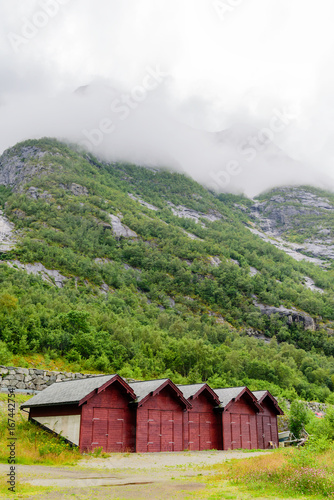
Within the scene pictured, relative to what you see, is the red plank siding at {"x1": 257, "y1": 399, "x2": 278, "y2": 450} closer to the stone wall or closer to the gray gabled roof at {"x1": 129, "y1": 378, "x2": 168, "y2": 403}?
the gray gabled roof at {"x1": 129, "y1": 378, "x2": 168, "y2": 403}

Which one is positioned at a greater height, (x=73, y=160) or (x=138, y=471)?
(x=73, y=160)

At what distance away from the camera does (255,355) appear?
6147cm

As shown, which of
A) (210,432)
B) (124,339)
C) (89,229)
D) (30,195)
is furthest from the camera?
(30,195)

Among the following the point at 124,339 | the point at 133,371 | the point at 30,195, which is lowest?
the point at 133,371

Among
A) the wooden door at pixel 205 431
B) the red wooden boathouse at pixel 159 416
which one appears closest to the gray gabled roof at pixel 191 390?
the red wooden boathouse at pixel 159 416

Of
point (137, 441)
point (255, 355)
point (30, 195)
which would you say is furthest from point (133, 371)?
point (30, 195)

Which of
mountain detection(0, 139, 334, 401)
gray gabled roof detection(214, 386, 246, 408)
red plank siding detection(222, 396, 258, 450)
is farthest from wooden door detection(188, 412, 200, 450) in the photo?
mountain detection(0, 139, 334, 401)

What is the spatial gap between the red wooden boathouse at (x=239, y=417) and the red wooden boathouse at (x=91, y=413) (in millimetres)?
8811

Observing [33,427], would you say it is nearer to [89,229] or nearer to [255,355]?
[255,355]

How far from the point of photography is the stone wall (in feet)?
98.9

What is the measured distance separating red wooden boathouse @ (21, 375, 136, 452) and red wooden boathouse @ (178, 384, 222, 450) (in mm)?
5383

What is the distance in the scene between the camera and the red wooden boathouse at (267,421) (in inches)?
1350

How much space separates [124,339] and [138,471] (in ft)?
88.7

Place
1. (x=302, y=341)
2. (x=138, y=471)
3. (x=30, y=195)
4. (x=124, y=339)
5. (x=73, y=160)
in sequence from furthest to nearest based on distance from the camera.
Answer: (x=73, y=160) → (x=30, y=195) → (x=302, y=341) → (x=124, y=339) → (x=138, y=471)
